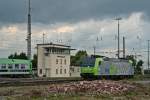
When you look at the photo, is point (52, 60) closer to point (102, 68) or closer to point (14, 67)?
point (14, 67)

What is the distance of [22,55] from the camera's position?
152375mm

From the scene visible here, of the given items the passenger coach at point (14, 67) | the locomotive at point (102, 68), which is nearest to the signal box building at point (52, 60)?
the passenger coach at point (14, 67)

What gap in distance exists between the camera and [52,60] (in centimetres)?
11775

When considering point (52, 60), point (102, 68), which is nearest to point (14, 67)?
point (102, 68)

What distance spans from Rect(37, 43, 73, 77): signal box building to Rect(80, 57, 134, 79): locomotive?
4952 cm

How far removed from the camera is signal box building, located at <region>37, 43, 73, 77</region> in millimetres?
117750

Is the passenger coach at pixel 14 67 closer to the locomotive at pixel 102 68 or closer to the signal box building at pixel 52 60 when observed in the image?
the locomotive at pixel 102 68

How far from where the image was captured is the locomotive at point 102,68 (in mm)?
59812

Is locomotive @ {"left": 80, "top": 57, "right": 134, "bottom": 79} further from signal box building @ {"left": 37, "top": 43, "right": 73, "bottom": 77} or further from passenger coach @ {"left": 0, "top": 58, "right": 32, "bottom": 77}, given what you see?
signal box building @ {"left": 37, "top": 43, "right": 73, "bottom": 77}

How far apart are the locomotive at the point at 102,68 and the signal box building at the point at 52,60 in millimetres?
49515

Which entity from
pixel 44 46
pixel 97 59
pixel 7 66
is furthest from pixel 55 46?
pixel 97 59

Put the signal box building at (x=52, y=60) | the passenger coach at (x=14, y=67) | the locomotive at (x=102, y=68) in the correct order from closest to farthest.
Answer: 1. the locomotive at (x=102, y=68)
2. the passenger coach at (x=14, y=67)
3. the signal box building at (x=52, y=60)

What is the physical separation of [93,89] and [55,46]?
9215cm

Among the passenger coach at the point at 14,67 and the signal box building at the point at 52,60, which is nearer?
the passenger coach at the point at 14,67
